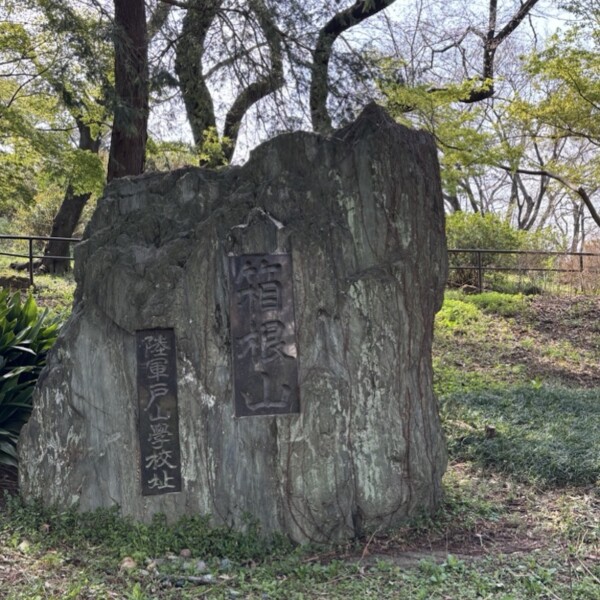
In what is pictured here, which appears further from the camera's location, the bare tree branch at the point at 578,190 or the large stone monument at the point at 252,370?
the bare tree branch at the point at 578,190

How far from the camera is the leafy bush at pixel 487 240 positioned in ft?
48.0

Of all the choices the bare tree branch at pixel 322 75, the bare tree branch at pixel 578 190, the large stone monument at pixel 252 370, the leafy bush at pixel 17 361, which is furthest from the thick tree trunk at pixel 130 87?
the bare tree branch at pixel 578 190

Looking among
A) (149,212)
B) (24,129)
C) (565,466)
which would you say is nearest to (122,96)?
(24,129)

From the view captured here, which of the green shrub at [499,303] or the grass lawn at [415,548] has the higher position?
the green shrub at [499,303]

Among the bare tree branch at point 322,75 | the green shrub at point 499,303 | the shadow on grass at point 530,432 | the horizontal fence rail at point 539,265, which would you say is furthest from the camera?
the horizontal fence rail at point 539,265

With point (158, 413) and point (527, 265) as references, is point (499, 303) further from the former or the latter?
point (158, 413)

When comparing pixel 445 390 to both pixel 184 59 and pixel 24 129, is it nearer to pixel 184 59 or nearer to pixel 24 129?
pixel 184 59

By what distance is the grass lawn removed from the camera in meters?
3.35

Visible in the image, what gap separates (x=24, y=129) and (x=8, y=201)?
175 centimetres

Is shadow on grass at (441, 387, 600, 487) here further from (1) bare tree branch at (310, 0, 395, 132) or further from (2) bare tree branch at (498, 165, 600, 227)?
(2) bare tree branch at (498, 165, 600, 227)

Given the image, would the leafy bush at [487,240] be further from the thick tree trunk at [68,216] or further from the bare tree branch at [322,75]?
the thick tree trunk at [68,216]

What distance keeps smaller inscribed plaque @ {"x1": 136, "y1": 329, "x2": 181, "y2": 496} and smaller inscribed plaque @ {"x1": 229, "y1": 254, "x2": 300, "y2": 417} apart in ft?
1.35

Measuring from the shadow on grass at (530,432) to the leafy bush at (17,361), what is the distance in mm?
3492

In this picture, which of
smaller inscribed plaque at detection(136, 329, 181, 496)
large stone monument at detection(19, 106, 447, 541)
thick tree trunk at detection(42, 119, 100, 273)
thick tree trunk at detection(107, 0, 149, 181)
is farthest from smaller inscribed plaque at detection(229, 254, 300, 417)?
thick tree trunk at detection(42, 119, 100, 273)
